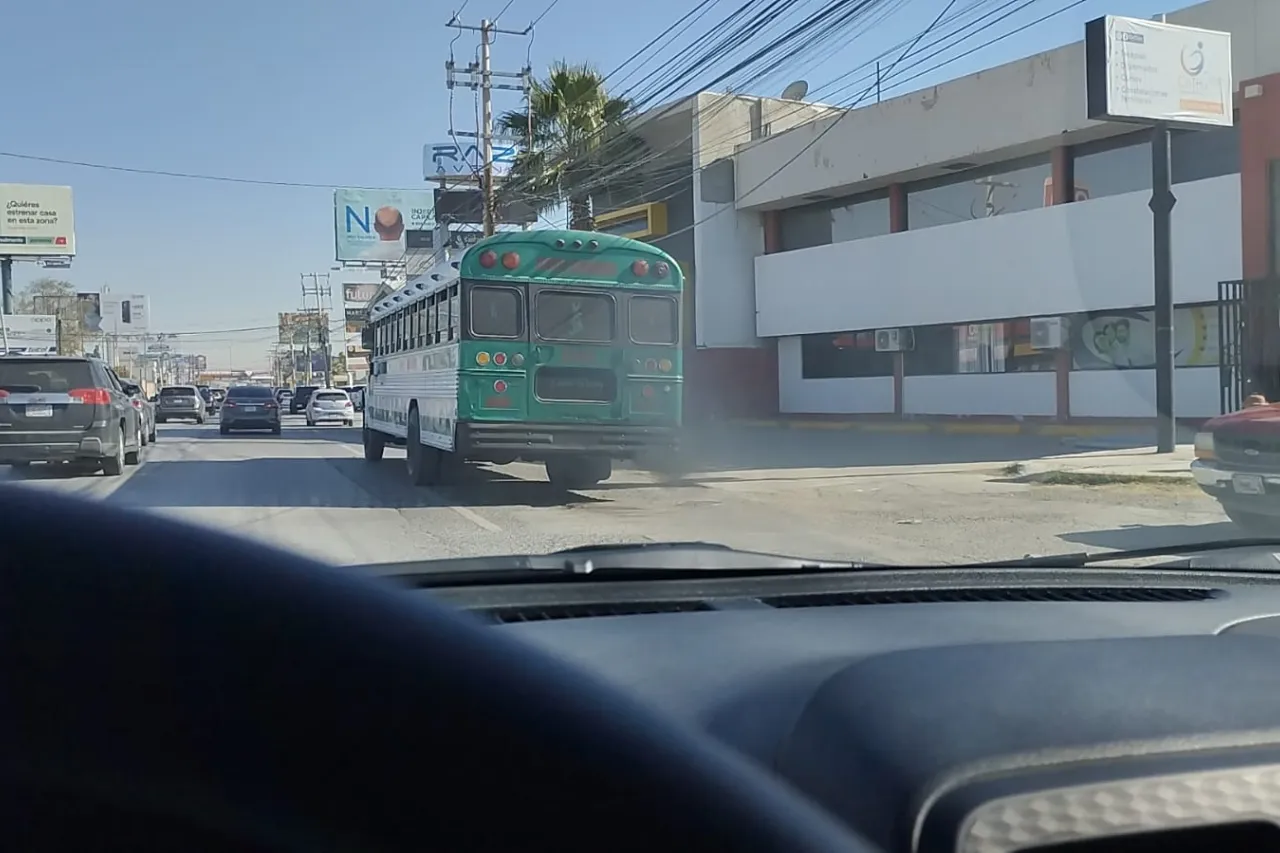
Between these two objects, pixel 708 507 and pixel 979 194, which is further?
pixel 979 194

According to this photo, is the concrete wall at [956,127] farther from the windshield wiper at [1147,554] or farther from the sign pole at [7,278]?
the sign pole at [7,278]

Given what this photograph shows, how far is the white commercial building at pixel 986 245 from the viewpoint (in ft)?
73.2

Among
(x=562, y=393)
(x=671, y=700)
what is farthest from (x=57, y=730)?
(x=562, y=393)

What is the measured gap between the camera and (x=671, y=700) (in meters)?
2.62

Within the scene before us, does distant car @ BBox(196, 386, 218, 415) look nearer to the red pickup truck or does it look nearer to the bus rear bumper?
the bus rear bumper

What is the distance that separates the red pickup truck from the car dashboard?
7012 mm

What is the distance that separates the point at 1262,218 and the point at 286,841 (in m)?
22.6

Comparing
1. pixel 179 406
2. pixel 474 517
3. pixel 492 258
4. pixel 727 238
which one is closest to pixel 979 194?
pixel 727 238

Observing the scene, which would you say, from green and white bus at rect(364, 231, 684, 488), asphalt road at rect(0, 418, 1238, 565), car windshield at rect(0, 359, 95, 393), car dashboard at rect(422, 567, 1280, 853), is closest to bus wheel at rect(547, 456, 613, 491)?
asphalt road at rect(0, 418, 1238, 565)

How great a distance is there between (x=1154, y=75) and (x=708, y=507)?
10437mm

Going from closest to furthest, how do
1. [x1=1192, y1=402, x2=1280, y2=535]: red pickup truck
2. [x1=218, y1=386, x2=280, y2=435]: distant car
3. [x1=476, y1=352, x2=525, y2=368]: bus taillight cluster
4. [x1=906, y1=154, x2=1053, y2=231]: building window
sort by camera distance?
[x1=1192, y1=402, x2=1280, y2=535]: red pickup truck, [x1=476, y1=352, x2=525, y2=368]: bus taillight cluster, [x1=906, y1=154, x2=1053, y2=231]: building window, [x1=218, y1=386, x2=280, y2=435]: distant car

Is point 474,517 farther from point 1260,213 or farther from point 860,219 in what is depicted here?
point 860,219

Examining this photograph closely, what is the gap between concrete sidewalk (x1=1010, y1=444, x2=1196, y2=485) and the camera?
15602 mm

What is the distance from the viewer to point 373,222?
7494cm
